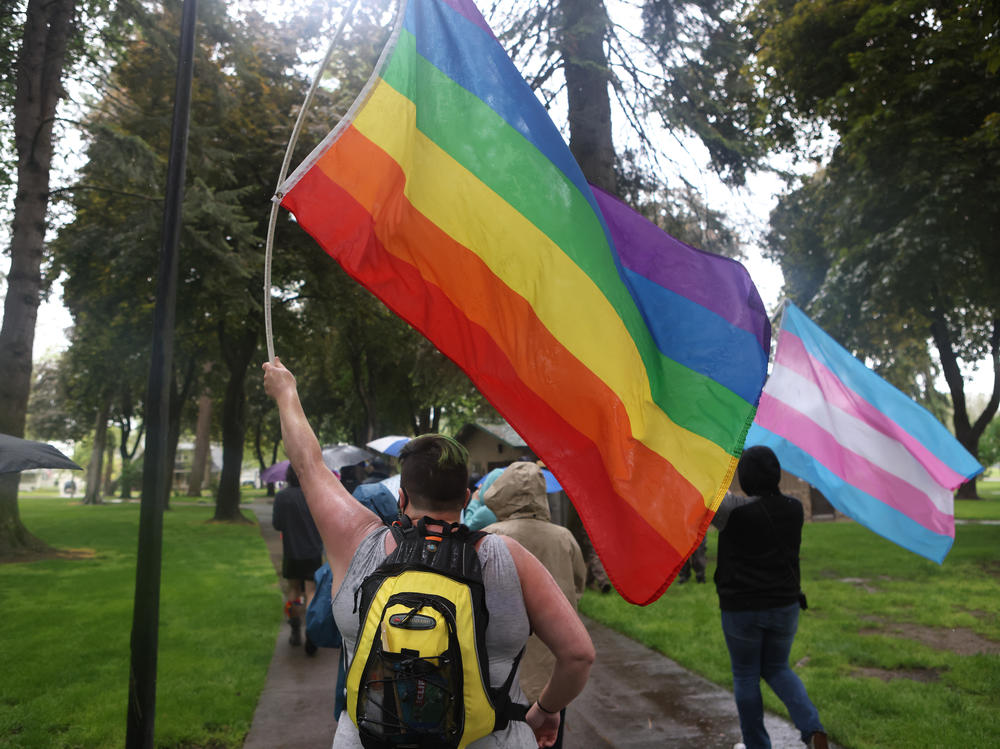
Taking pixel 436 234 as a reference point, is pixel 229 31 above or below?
above

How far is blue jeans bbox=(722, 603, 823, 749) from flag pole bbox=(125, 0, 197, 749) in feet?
10.5

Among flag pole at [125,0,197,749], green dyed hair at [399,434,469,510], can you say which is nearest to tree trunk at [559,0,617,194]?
flag pole at [125,0,197,749]

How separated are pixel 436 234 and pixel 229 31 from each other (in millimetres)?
15260

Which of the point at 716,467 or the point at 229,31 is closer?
the point at 716,467

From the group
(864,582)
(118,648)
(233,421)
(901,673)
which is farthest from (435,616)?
(233,421)

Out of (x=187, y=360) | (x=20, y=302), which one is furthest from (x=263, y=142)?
(x=187, y=360)

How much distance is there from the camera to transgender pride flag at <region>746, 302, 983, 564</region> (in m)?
5.83

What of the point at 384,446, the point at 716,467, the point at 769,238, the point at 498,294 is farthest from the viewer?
the point at 384,446

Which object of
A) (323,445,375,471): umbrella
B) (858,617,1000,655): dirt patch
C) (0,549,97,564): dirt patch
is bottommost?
(0,549,97,564): dirt patch

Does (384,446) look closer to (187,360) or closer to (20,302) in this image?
(20,302)

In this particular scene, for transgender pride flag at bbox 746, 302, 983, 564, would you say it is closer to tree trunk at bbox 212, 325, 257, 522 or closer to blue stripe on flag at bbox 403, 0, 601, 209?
blue stripe on flag at bbox 403, 0, 601, 209

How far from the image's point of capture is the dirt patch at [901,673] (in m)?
6.46

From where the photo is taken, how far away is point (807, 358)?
618 centimetres

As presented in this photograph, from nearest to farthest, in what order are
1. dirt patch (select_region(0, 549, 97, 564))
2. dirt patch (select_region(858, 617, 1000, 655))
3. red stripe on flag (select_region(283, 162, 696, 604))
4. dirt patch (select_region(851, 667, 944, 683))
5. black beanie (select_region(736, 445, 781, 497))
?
1. red stripe on flag (select_region(283, 162, 696, 604))
2. black beanie (select_region(736, 445, 781, 497))
3. dirt patch (select_region(851, 667, 944, 683))
4. dirt patch (select_region(858, 617, 1000, 655))
5. dirt patch (select_region(0, 549, 97, 564))
